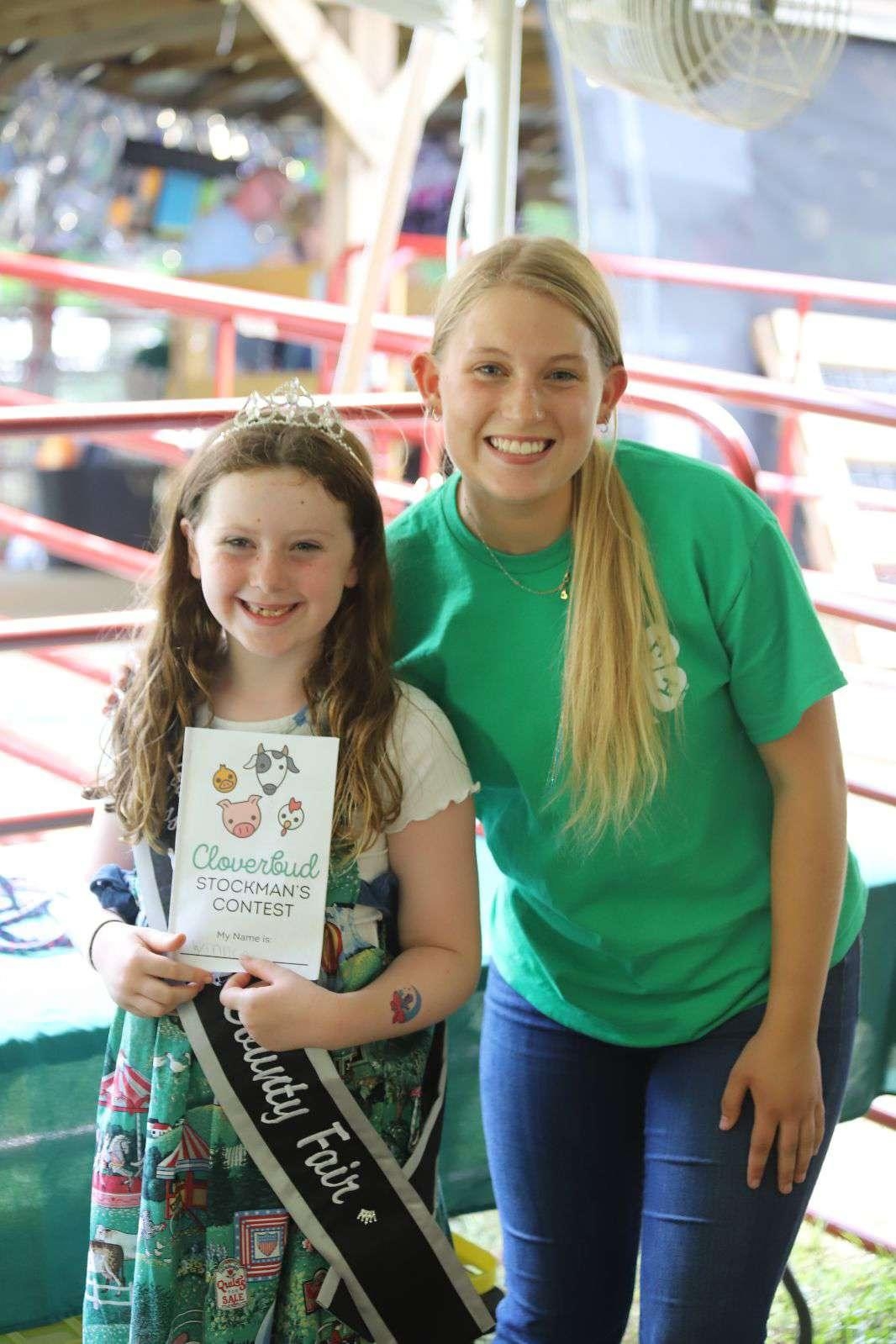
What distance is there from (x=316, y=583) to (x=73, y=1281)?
0.81 metres

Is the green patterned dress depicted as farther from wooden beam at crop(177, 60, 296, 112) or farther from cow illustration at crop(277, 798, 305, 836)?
wooden beam at crop(177, 60, 296, 112)

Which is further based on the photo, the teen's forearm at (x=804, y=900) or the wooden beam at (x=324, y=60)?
the wooden beam at (x=324, y=60)

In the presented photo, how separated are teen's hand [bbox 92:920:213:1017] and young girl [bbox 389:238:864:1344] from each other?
318mm


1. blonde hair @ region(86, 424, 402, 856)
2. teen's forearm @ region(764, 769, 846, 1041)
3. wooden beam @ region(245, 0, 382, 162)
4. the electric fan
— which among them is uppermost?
wooden beam @ region(245, 0, 382, 162)

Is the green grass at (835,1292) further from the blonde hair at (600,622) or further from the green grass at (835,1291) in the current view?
the blonde hair at (600,622)

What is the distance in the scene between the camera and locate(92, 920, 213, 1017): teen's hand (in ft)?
4.02

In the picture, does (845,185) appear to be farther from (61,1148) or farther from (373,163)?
(61,1148)

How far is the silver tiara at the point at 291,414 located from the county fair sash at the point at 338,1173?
375 mm

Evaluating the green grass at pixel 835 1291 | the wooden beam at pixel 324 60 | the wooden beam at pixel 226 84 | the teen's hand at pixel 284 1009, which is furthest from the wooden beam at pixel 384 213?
the wooden beam at pixel 226 84

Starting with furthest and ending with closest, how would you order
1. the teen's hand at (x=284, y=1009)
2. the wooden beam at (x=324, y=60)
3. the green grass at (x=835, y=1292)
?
the wooden beam at (x=324, y=60) → the green grass at (x=835, y=1292) → the teen's hand at (x=284, y=1009)

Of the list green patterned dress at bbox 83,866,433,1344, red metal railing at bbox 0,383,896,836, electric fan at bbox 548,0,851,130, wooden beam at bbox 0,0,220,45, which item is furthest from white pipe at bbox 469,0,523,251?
wooden beam at bbox 0,0,220,45

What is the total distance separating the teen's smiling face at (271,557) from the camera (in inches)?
50.0

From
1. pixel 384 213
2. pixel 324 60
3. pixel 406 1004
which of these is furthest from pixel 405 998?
pixel 324 60

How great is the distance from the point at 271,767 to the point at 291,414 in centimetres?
31
